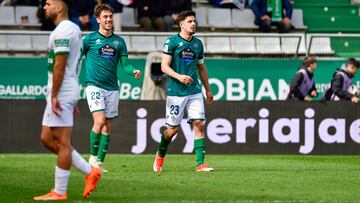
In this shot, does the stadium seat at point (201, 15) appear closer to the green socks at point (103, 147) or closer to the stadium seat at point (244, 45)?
the stadium seat at point (244, 45)

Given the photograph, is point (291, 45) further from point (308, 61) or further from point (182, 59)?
point (182, 59)

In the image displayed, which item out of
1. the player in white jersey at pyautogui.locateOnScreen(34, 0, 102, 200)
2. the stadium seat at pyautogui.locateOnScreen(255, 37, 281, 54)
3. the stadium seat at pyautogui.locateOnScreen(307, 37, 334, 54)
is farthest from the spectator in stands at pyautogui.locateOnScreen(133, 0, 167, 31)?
the player in white jersey at pyautogui.locateOnScreen(34, 0, 102, 200)

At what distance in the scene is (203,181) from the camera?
13398mm

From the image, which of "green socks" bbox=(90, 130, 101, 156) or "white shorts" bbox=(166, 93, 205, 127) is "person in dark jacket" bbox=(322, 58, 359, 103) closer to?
"white shorts" bbox=(166, 93, 205, 127)

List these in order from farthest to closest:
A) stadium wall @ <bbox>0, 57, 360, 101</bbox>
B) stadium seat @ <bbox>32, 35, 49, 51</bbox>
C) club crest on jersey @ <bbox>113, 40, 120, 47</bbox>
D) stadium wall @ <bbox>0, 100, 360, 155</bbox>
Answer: stadium seat @ <bbox>32, 35, 49, 51</bbox> < stadium wall @ <bbox>0, 57, 360, 101</bbox> < stadium wall @ <bbox>0, 100, 360, 155</bbox> < club crest on jersey @ <bbox>113, 40, 120, 47</bbox>

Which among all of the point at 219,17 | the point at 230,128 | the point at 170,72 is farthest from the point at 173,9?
the point at 170,72

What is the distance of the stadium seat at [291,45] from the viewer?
24.3 m

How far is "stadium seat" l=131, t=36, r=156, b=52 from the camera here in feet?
79.8

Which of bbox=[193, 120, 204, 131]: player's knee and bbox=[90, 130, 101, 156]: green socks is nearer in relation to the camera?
bbox=[90, 130, 101, 156]: green socks

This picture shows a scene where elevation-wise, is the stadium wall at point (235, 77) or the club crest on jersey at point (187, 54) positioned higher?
the club crest on jersey at point (187, 54)

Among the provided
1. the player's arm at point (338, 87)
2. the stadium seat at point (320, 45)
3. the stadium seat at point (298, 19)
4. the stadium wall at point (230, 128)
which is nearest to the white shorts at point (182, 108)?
the stadium wall at point (230, 128)

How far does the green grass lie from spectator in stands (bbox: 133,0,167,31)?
25.5ft

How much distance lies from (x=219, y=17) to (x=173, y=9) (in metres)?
1.47

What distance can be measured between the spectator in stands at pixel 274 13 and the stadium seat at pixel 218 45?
2.57m
